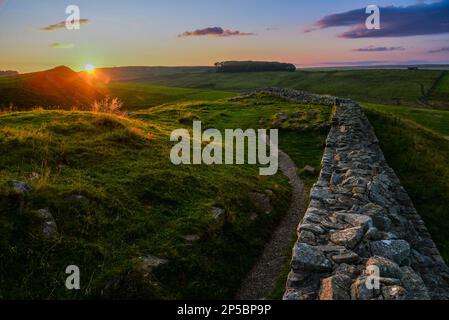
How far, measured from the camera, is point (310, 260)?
9.19 m

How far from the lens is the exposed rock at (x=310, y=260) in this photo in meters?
9.02

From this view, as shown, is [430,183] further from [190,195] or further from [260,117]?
[260,117]

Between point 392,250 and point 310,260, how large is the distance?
2295mm

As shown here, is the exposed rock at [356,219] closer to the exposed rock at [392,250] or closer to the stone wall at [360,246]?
the stone wall at [360,246]

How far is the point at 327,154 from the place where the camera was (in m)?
21.9

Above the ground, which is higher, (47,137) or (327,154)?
(47,137)

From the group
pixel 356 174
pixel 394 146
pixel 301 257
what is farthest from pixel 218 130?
pixel 301 257

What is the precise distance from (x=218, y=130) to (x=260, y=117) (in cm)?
727

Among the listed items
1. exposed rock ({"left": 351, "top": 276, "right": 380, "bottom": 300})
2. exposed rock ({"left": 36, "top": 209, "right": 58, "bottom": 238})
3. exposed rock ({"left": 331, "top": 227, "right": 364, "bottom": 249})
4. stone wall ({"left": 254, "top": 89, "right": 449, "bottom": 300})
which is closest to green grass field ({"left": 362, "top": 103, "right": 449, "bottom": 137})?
stone wall ({"left": 254, "top": 89, "right": 449, "bottom": 300})

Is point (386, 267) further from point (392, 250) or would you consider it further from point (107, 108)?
point (107, 108)

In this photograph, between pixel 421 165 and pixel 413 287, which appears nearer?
pixel 413 287

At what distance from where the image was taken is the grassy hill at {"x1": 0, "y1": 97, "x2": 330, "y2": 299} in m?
10.6

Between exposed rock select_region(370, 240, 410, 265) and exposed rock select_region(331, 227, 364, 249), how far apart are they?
0.41 meters

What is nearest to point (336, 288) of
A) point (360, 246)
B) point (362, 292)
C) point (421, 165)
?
point (362, 292)
